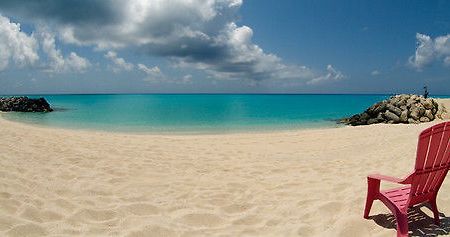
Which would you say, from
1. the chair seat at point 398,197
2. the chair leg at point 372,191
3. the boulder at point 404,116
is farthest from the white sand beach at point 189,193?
the boulder at point 404,116

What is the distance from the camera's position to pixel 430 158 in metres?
3.64

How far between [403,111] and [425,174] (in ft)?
70.1

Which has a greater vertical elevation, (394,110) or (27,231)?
(394,110)

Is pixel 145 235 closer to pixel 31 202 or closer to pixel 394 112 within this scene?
pixel 31 202

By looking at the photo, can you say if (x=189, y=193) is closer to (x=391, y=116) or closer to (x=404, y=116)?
(x=404, y=116)

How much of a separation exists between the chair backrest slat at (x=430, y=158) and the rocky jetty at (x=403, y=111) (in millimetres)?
20013

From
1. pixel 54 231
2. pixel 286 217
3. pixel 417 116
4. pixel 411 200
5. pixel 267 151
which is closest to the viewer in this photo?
pixel 411 200

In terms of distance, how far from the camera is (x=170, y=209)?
4980mm

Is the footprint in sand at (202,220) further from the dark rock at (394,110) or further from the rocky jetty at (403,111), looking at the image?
the dark rock at (394,110)

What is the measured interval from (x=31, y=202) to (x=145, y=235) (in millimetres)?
1796

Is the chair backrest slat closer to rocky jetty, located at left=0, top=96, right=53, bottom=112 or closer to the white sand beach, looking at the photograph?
the white sand beach

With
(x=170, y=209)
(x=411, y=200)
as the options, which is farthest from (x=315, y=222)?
(x=170, y=209)

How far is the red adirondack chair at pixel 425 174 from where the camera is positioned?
3.54m

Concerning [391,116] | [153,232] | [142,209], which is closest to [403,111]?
[391,116]
